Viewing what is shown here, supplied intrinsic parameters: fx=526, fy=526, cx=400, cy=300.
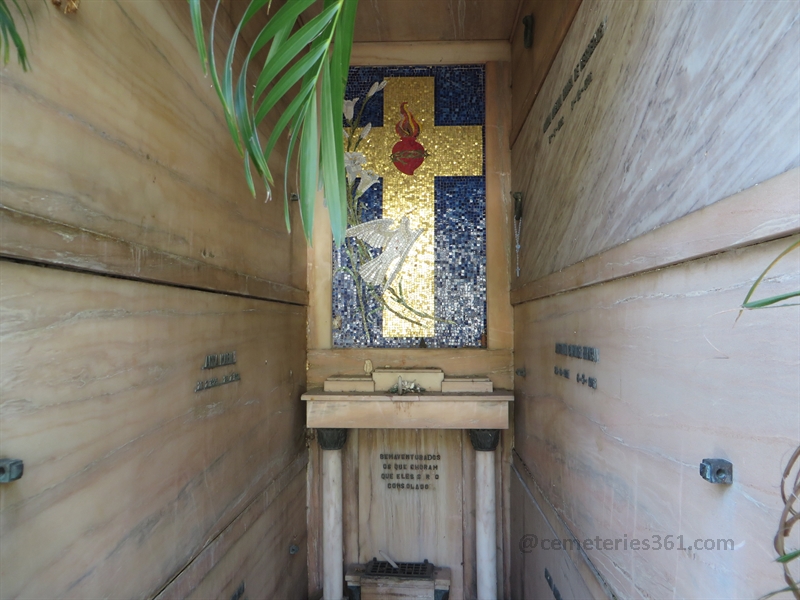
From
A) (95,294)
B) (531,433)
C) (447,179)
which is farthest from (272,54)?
(447,179)

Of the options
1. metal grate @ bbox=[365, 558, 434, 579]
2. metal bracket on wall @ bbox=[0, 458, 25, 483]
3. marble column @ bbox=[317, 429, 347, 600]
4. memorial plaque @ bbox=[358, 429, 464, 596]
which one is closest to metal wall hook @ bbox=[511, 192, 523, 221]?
memorial plaque @ bbox=[358, 429, 464, 596]

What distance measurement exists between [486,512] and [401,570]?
57cm

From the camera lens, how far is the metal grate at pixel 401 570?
109 inches

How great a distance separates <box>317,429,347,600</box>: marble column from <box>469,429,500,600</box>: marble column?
0.72 m

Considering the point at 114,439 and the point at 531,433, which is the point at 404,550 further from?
the point at 114,439

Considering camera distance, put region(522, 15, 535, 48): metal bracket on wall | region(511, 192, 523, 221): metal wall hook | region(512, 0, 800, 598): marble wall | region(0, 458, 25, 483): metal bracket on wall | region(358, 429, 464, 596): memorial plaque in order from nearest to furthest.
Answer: region(512, 0, 800, 598): marble wall
region(0, 458, 25, 483): metal bracket on wall
region(522, 15, 535, 48): metal bracket on wall
region(511, 192, 523, 221): metal wall hook
region(358, 429, 464, 596): memorial plaque

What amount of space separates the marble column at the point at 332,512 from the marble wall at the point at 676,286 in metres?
1.29

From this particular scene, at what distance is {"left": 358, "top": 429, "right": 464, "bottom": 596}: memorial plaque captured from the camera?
292 cm

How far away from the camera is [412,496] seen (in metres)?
2.96

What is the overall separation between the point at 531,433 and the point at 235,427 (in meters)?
1.29

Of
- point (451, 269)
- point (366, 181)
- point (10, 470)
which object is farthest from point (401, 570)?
point (10, 470)

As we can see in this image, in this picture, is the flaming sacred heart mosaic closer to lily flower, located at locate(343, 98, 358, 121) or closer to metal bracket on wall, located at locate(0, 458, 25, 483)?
lily flower, located at locate(343, 98, 358, 121)

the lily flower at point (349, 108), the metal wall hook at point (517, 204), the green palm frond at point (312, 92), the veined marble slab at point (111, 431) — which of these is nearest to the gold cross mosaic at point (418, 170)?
the lily flower at point (349, 108)

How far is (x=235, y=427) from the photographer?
187 cm
